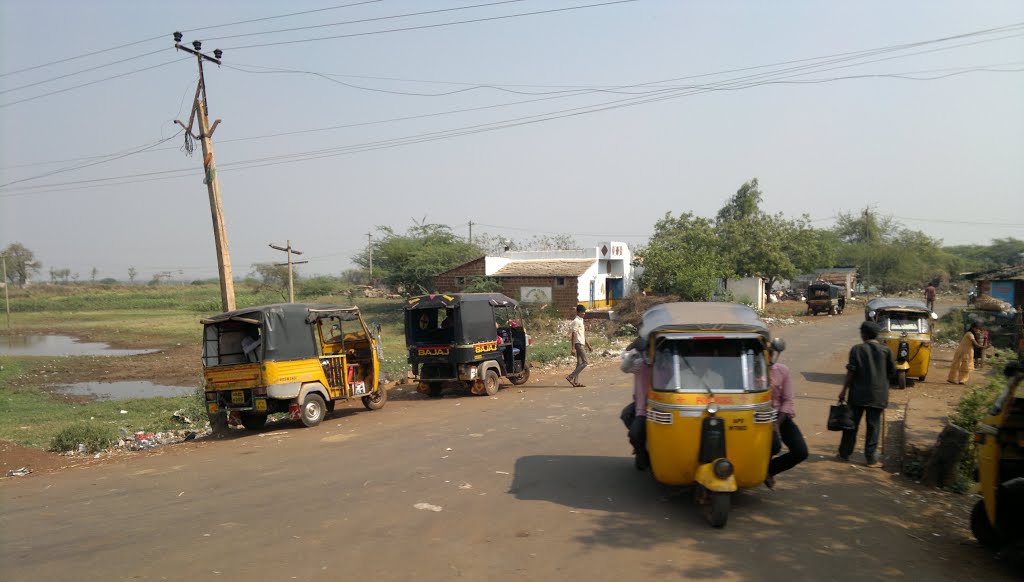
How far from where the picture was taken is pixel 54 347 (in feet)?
120

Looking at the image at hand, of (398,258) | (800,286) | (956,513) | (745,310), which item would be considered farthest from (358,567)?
(800,286)

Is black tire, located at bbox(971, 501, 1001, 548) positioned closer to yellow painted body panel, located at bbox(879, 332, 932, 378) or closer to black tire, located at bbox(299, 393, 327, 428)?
black tire, located at bbox(299, 393, 327, 428)

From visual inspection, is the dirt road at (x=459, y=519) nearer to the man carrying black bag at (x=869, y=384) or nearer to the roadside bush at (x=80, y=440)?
the man carrying black bag at (x=869, y=384)

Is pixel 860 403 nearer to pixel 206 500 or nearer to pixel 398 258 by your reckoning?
pixel 206 500

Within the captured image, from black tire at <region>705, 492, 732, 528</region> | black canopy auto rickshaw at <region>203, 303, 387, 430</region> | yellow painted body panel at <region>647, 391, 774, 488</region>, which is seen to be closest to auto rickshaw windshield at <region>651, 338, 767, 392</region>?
yellow painted body panel at <region>647, 391, 774, 488</region>

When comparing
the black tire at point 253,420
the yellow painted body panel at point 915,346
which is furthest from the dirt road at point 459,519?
the yellow painted body panel at point 915,346

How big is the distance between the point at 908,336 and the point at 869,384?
8975 millimetres

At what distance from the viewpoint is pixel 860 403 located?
8.37 metres

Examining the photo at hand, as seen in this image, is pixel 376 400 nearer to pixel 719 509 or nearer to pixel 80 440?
pixel 80 440

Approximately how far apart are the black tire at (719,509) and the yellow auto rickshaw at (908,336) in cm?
1169

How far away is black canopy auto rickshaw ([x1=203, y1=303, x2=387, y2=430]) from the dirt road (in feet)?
4.72

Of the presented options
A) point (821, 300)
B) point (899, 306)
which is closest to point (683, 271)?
point (821, 300)

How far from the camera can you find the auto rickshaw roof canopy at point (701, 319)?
21.4 ft

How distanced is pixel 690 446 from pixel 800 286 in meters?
63.9
